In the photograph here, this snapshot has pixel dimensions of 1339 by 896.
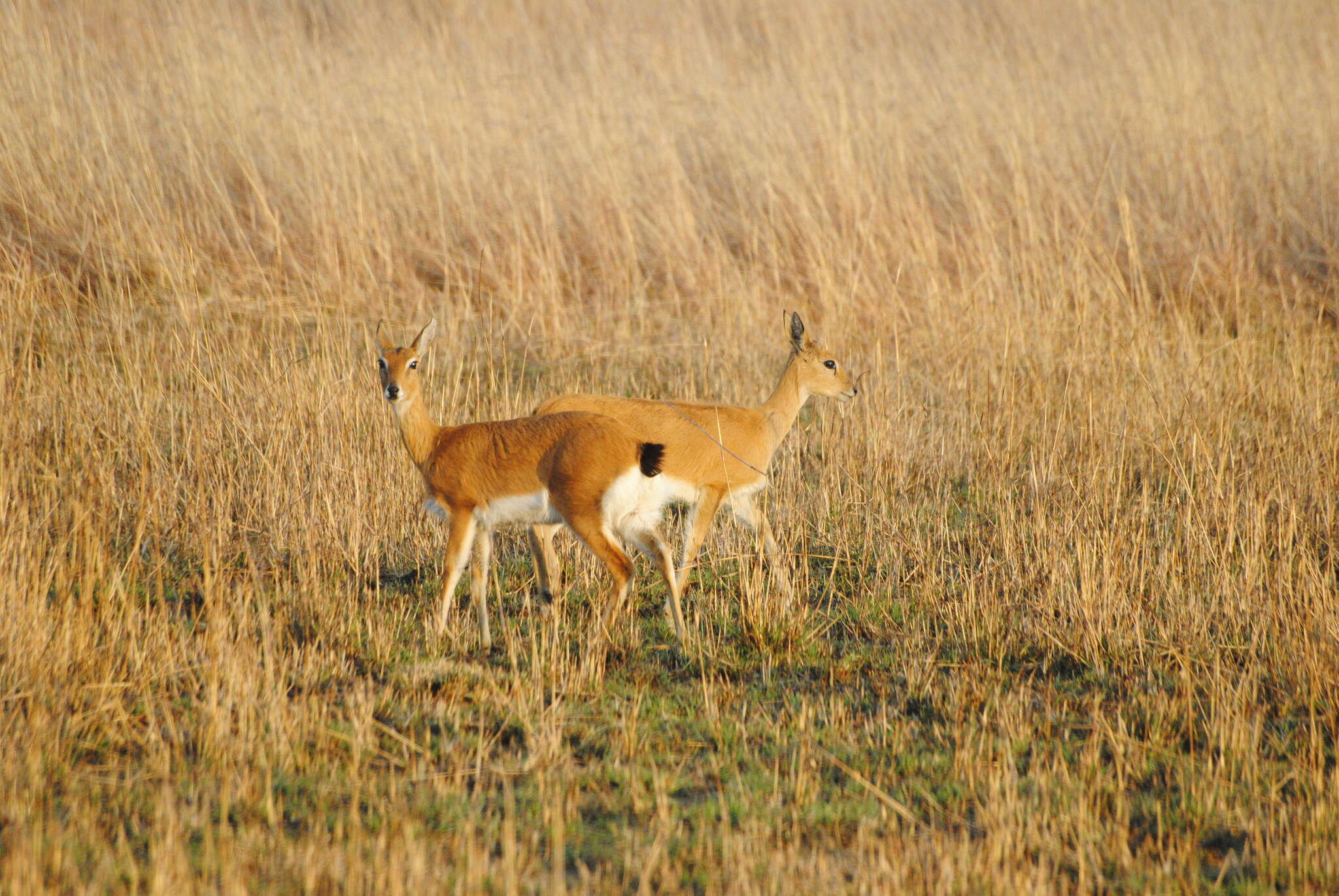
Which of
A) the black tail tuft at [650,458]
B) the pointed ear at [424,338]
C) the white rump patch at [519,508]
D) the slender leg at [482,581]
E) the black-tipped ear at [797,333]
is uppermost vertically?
the black-tipped ear at [797,333]

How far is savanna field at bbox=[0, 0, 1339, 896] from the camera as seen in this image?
328 centimetres

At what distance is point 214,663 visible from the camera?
12.2 ft

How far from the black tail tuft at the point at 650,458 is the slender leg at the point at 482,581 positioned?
71 cm

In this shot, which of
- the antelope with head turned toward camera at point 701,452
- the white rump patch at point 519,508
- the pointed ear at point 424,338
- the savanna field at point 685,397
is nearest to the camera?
the savanna field at point 685,397

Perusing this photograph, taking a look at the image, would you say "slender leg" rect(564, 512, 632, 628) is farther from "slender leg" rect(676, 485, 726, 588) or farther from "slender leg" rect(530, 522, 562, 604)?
"slender leg" rect(676, 485, 726, 588)

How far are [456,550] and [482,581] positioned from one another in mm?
163

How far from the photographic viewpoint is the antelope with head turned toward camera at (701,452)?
17.9ft

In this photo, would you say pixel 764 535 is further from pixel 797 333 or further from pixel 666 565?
pixel 797 333

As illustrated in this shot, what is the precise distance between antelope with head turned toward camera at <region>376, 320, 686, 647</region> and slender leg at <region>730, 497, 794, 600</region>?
41cm

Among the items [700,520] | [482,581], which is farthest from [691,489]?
[482,581]

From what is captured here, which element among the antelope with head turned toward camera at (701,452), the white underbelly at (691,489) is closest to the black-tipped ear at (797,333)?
the antelope with head turned toward camera at (701,452)

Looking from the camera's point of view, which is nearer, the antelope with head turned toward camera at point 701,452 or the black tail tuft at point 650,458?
the black tail tuft at point 650,458

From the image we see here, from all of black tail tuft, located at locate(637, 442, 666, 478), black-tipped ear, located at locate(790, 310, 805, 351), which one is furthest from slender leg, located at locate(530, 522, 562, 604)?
black-tipped ear, located at locate(790, 310, 805, 351)

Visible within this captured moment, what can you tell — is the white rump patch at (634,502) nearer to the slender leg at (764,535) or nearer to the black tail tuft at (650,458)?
the black tail tuft at (650,458)
